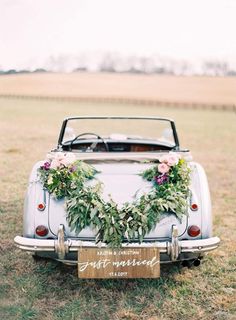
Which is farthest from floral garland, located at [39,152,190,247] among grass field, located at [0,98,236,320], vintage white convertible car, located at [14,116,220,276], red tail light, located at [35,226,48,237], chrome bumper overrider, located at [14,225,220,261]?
grass field, located at [0,98,236,320]

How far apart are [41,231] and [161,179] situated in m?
1.11

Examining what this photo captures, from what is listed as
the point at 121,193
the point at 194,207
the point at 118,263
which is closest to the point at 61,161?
the point at 121,193

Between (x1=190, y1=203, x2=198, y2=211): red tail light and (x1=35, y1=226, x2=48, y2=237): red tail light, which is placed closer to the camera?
(x1=35, y1=226, x2=48, y2=237): red tail light

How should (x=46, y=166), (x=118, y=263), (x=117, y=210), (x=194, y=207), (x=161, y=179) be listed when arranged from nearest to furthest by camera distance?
1. (x=118, y=263)
2. (x=117, y=210)
3. (x=194, y=207)
4. (x=161, y=179)
5. (x=46, y=166)

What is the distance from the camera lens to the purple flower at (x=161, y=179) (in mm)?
4398

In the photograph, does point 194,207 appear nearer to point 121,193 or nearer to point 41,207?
point 121,193

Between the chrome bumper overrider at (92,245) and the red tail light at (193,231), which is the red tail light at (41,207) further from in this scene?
the red tail light at (193,231)

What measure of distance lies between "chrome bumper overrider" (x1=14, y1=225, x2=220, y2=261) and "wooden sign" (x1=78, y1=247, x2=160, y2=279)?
5 centimetres

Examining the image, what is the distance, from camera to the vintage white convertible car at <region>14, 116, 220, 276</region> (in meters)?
4.05

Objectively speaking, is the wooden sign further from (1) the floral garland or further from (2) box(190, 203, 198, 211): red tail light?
(2) box(190, 203, 198, 211): red tail light

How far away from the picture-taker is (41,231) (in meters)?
4.14

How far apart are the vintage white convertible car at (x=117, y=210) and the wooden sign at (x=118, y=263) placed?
0.05 m

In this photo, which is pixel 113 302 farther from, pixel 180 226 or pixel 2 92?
pixel 2 92

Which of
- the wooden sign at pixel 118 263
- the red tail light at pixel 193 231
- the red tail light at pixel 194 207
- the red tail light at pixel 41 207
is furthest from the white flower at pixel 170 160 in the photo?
the red tail light at pixel 41 207
